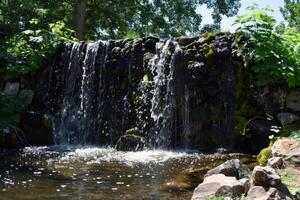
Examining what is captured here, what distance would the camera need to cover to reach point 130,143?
39.4ft

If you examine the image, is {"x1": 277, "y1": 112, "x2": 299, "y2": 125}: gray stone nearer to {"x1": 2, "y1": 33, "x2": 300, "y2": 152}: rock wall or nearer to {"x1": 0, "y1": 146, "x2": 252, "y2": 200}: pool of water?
{"x1": 2, "y1": 33, "x2": 300, "y2": 152}: rock wall

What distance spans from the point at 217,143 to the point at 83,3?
11795 mm

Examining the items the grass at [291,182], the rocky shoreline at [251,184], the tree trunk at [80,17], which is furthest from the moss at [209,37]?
the tree trunk at [80,17]

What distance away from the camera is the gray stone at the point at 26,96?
14.0 metres

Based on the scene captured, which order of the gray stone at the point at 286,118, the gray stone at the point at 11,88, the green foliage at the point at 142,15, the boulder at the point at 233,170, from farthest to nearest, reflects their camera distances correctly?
the green foliage at the point at 142,15, the gray stone at the point at 11,88, the gray stone at the point at 286,118, the boulder at the point at 233,170

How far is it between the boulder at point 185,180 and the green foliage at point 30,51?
7.40 metres

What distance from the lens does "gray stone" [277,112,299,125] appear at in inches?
432

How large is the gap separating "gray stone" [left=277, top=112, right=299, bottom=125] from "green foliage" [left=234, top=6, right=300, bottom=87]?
2.23ft

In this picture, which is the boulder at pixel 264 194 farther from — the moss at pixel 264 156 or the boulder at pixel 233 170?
the moss at pixel 264 156

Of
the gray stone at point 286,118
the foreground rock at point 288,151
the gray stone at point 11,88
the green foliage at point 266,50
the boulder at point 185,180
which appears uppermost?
the green foliage at point 266,50

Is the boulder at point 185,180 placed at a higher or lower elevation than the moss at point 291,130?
lower

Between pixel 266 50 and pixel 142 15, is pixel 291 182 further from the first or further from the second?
pixel 142 15

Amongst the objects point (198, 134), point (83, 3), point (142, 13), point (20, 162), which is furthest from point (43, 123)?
point (142, 13)

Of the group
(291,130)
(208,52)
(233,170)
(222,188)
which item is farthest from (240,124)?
(222,188)
